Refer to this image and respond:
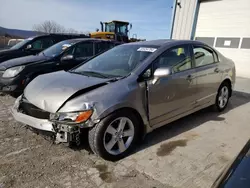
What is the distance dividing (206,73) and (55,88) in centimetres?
269

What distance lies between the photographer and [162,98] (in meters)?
3.03

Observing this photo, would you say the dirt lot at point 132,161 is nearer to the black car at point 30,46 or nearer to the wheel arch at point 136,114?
the wheel arch at point 136,114

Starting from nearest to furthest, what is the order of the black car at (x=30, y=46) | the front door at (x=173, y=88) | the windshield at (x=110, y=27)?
the front door at (x=173, y=88)
the black car at (x=30, y=46)
the windshield at (x=110, y=27)

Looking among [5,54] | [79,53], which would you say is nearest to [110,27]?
[5,54]

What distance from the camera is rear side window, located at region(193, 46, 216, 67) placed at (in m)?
3.77

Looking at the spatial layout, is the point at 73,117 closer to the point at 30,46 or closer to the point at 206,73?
the point at 206,73

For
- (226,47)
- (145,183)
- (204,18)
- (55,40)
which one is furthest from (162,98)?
(204,18)

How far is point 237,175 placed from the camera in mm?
1296

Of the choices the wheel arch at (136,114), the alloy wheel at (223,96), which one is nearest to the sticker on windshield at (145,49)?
the wheel arch at (136,114)

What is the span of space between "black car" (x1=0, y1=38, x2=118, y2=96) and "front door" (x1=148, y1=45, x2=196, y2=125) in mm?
2690

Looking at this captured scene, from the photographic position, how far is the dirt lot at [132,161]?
7.43 feet

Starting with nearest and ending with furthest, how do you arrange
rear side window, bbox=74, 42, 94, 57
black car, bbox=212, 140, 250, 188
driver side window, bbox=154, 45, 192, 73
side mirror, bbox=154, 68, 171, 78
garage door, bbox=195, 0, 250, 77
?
black car, bbox=212, 140, 250, 188 < side mirror, bbox=154, 68, 171, 78 < driver side window, bbox=154, 45, 192, 73 < rear side window, bbox=74, 42, 94, 57 < garage door, bbox=195, 0, 250, 77

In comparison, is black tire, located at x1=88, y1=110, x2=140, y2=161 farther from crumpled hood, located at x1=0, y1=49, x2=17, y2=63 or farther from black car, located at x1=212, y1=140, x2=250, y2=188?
crumpled hood, located at x1=0, y1=49, x2=17, y2=63

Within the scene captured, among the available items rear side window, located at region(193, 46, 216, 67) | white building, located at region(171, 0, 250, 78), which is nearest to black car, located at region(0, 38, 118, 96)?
rear side window, located at region(193, 46, 216, 67)
